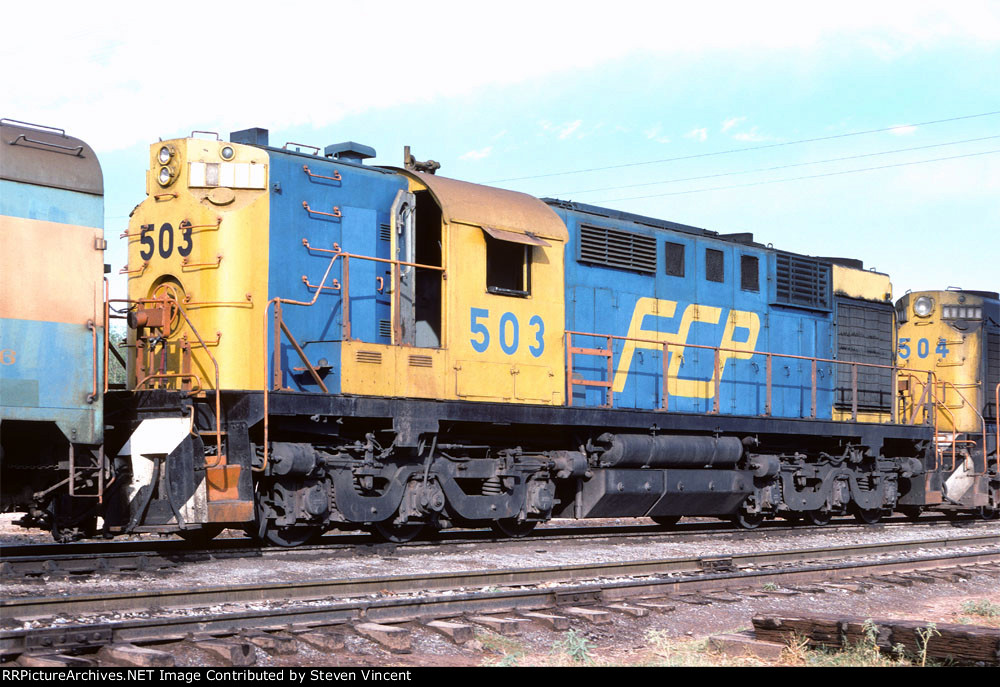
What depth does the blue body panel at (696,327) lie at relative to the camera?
13641 mm

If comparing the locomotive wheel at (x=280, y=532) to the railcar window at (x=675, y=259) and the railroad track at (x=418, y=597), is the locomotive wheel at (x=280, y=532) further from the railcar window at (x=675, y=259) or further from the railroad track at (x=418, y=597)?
the railcar window at (x=675, y=259)

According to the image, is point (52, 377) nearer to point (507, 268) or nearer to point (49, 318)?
point (49, 318)

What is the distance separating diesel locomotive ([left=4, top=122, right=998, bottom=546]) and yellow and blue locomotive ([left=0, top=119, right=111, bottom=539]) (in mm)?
590

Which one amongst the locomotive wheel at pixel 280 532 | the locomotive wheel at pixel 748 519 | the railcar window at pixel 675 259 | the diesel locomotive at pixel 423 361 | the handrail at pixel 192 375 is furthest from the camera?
the locomotive wheel at pixel 748 519

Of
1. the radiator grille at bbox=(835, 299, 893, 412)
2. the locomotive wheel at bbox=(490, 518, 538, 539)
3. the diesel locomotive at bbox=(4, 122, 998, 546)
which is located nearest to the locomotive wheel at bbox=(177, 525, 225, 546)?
the diesel locomotive at bbox=(4, 122, 998, 546)

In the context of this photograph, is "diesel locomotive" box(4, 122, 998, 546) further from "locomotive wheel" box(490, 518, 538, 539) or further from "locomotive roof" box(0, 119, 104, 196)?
"locomotive roof" box(0, 119, 104, 196)

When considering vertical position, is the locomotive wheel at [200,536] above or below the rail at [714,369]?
below

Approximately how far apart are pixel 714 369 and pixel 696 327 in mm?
630

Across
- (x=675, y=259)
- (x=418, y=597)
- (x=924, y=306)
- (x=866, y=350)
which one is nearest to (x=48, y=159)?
(x=418, y=597)

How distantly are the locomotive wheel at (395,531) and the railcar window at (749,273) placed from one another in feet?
21.6

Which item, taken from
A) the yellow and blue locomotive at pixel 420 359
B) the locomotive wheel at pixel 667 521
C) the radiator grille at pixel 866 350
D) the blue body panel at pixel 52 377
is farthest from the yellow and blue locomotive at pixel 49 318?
the radiator grille at pixel 866 350
